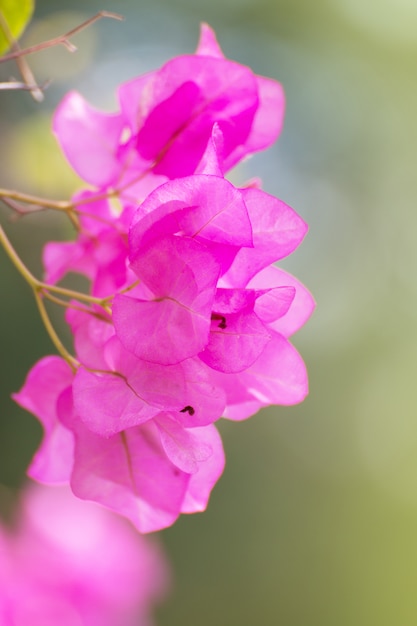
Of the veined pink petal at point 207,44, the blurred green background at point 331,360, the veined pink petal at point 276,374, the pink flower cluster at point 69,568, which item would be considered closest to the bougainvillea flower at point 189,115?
the veined pink petal at point 207,44

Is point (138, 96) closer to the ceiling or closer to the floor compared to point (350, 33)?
closer to the ceiling

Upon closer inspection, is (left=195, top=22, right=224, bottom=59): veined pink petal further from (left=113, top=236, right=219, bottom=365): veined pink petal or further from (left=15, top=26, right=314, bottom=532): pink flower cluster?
(left=113, top=236, right=219, bottom=365): veined pink petal

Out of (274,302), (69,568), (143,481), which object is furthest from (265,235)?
(69,568)

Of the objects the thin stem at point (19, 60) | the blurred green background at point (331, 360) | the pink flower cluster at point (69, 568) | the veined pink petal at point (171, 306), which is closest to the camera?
the veined pink petal at point (171, 306)

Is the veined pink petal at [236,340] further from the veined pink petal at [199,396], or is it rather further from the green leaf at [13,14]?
the green leaf at [13,14]

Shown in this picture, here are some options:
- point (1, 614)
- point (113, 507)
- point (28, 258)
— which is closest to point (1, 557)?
point (1, 614)

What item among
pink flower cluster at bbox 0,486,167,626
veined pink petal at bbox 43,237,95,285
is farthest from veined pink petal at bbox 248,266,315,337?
pink flower cluster at bbox 0,486,167,626

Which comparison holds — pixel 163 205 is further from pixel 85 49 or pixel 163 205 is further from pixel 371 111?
pixel 371 111
